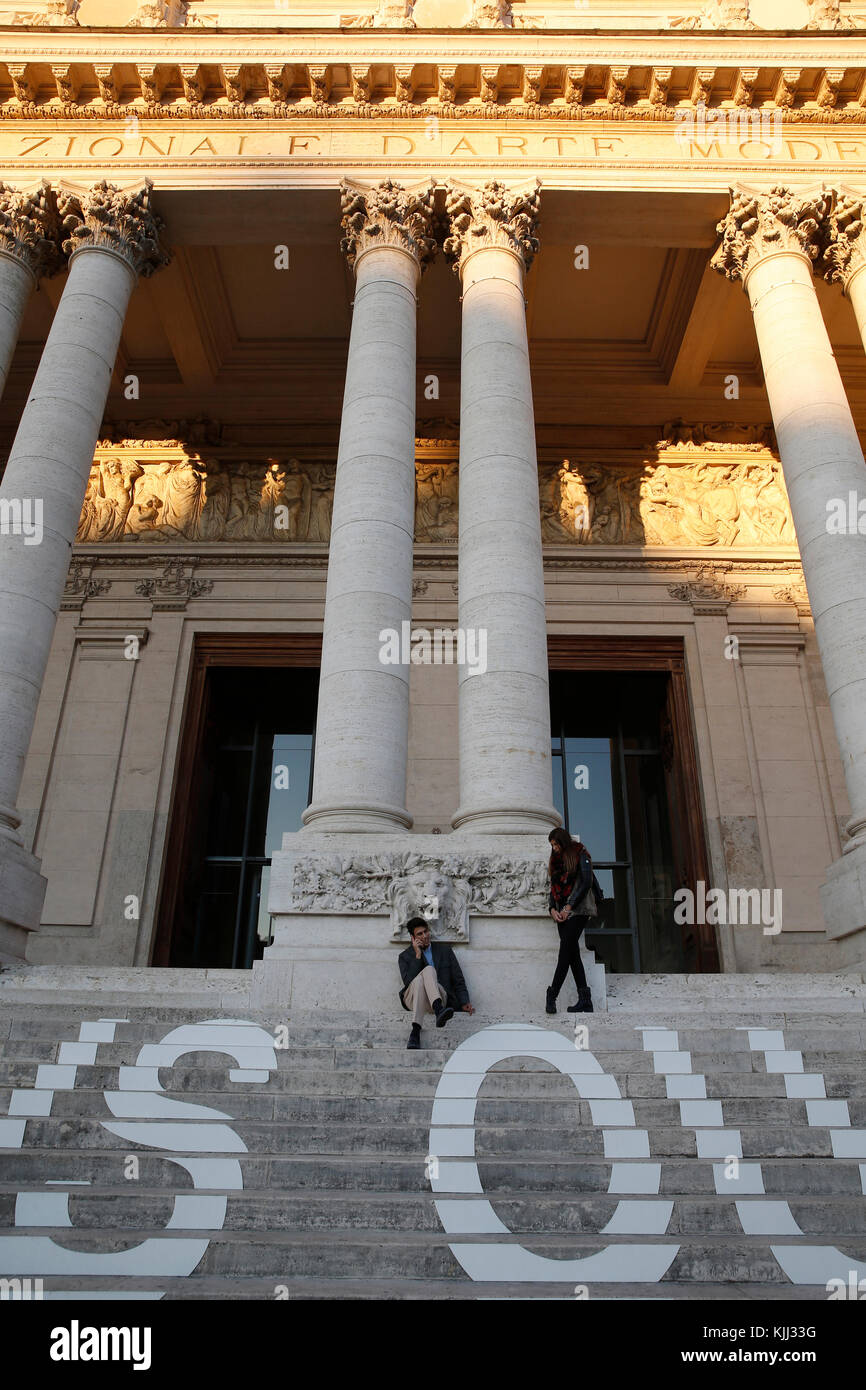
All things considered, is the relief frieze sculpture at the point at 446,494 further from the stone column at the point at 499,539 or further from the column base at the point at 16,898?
the column base at the point at 16,898

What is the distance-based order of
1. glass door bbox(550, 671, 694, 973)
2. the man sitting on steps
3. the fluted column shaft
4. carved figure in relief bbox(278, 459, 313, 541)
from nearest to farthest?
the man sitting on steps → the fluted column shaft → glass door bbox(550, 671, 694, 973) → carved figure in relief bbox(278, 459, 313, 541)

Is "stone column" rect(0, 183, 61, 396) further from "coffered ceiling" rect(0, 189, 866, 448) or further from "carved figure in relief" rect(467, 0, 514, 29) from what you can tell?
"carved figure in relief" rect(467, 0, 514, 29)

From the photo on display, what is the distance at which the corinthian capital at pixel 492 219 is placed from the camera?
629 inches

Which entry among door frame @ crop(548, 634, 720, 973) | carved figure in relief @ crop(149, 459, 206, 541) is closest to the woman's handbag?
door frame @ crop(548, 634, 720, 973)

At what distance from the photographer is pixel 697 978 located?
11023 mm

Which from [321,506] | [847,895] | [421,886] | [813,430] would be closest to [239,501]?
[321,506]

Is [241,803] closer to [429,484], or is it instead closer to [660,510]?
A: [429,484]

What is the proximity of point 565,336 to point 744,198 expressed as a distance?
5.37m

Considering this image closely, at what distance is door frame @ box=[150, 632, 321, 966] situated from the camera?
1847 centimetres

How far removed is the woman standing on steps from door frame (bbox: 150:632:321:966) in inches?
402

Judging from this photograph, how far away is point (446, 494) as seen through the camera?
21500 mm

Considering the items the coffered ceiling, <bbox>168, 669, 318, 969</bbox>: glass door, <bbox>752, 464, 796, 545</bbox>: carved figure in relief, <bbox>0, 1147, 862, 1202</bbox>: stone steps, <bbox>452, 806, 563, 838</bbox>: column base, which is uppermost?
the coffered ceiling

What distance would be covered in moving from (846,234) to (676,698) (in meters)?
8.82

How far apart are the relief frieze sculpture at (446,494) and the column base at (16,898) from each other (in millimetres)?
10794
